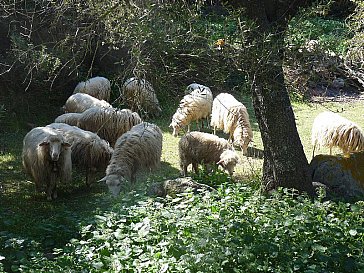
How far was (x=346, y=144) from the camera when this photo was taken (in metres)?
10.5

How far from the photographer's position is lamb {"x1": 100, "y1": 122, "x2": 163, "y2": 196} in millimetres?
8125

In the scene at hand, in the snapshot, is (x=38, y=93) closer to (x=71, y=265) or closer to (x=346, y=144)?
(x=346, y=144)

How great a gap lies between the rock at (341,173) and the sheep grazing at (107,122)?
12.4 ft

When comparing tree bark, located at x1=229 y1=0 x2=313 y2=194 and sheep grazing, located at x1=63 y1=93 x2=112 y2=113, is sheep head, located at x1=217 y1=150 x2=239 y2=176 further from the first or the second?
sheep grazing, located at x1=63 y1=93 x2=112 y2=113

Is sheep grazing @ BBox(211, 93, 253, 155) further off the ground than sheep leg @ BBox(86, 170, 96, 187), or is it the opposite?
sheep grazing @ BBox(211, 93, 253, 155)

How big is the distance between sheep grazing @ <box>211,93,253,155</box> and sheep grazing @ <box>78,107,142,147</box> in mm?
1932

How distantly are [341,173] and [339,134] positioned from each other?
8.54 ft

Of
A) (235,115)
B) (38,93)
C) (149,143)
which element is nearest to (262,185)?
(149,143)

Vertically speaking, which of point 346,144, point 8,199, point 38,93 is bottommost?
point 8,199

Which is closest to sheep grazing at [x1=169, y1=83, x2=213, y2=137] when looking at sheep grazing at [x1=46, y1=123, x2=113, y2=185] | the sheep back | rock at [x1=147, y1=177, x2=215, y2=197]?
the sheep back

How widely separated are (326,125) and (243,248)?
23.2 ft

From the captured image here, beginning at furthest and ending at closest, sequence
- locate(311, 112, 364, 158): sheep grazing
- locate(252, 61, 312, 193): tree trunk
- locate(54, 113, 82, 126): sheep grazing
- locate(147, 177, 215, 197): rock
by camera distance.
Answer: locate(54, 113, 82, 126): sheep grazing < locate(311, 112, 364, 158): sheep grazing < locate(147, 177, 215, 197): rock < locate(252, 61, 312, 193): tree trunk

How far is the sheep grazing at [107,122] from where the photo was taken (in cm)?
1054

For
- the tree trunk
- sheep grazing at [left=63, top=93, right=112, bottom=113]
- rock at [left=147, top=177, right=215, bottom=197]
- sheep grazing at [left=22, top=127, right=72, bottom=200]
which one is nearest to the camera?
the tree trunk
